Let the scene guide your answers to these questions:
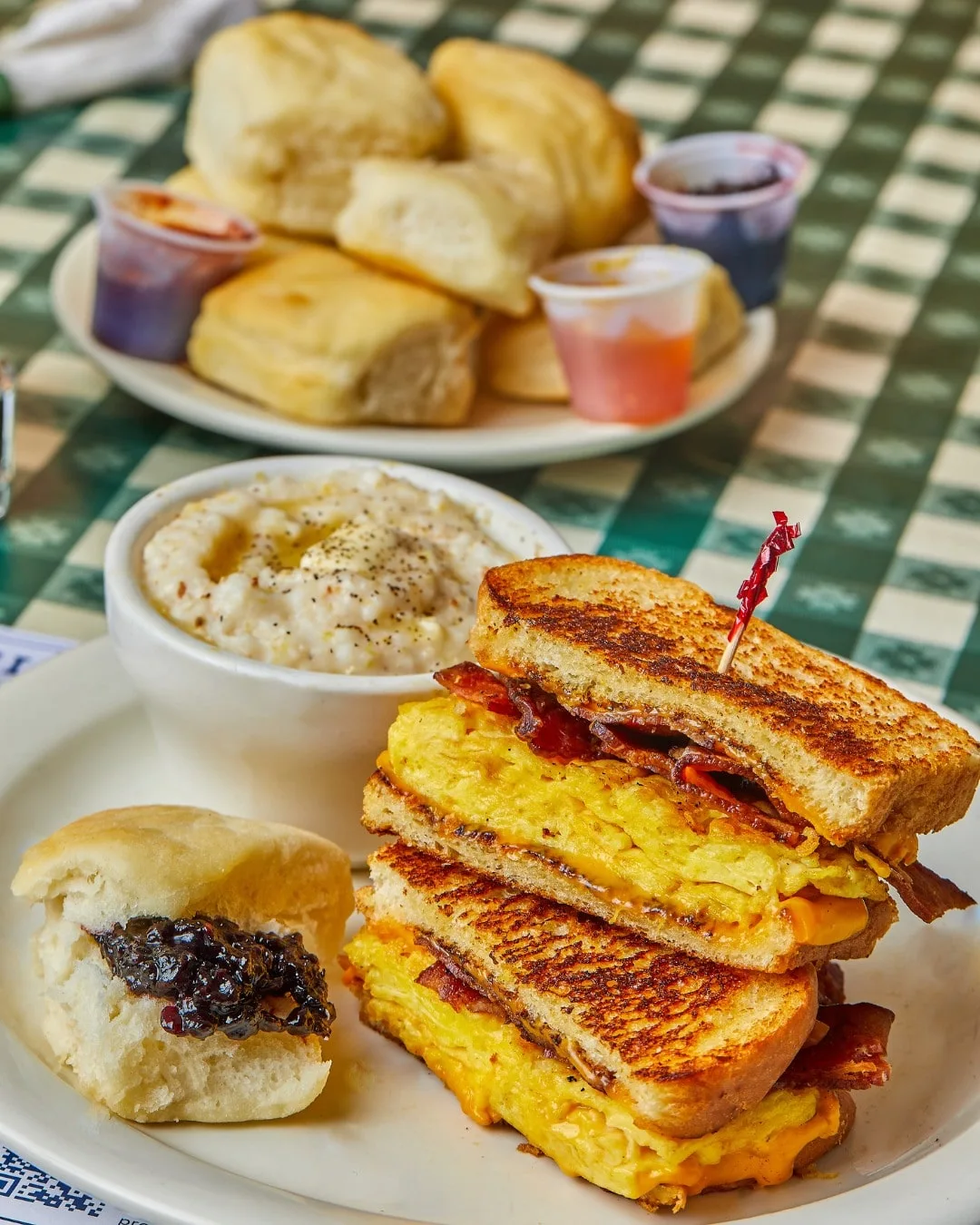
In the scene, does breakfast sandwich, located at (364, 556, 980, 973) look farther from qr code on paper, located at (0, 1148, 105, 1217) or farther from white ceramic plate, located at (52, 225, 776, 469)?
white ceramic plate, located at (52, 225, 776, 469)

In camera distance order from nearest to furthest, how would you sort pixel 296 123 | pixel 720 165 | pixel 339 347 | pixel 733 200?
pixel 339 347 → pixel 296 123 → pixel 733 200 → pixel 720 165

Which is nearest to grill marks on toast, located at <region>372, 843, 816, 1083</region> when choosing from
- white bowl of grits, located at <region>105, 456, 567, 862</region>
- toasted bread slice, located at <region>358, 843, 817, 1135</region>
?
toasted bread slice, located at <region>358, 843, 817, 1135</region>

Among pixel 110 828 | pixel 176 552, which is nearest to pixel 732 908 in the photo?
pixel 110 828

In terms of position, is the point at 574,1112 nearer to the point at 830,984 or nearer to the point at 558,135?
the point at 830,984

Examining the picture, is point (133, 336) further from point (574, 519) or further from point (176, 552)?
point (176, 552)

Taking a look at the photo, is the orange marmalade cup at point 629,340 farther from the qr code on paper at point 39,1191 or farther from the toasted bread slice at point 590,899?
the qr code on paper at point 39,1191

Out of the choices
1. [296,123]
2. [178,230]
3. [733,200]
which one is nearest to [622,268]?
[733,200]
